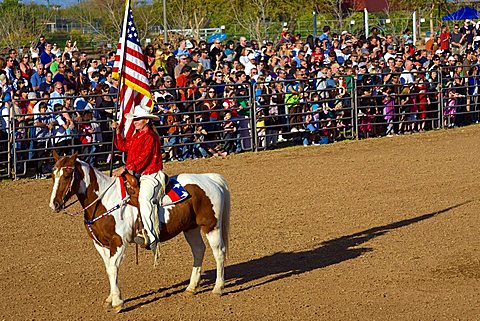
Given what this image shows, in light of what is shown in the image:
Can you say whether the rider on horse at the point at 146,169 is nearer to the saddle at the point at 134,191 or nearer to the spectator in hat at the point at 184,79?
the saddle at the point at 134,191

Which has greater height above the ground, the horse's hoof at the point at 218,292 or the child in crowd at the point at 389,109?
the child in crowd at the point at 389,109

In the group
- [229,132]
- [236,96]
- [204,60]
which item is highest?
[204,60]

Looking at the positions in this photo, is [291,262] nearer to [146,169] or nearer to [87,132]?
[146,169]

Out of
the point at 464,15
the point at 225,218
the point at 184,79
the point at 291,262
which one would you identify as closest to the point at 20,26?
the point at 184,79

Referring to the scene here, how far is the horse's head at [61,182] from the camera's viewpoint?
28.4 feet

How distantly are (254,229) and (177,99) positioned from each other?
7.29 meters

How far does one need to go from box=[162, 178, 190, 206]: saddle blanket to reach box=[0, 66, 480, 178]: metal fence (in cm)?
841

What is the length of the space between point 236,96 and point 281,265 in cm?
953

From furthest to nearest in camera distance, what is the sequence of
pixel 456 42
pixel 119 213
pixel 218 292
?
pixel 456 42 < pixel 218 292 < pixel 119 213

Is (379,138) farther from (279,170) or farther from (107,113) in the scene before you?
(107,113)

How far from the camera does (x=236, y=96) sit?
1970 centimetres

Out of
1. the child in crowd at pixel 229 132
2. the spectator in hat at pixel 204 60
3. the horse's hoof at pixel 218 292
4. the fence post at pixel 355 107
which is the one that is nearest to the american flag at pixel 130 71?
the horse's hoof at pixel 218 292

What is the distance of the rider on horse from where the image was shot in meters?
9.02

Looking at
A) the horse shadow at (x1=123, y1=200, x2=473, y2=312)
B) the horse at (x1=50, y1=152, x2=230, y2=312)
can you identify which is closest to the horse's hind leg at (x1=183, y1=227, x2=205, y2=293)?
the horse at (x1=50, y1=152, x2=230, y2=312)
